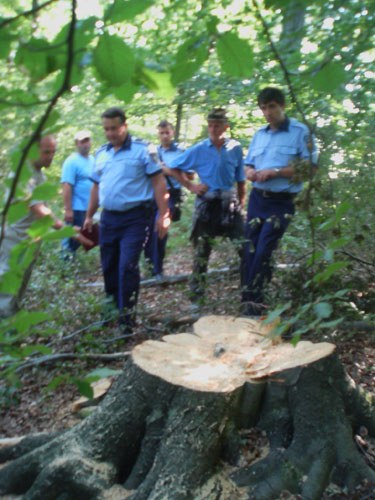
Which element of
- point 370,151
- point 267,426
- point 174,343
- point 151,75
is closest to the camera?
point 151,75

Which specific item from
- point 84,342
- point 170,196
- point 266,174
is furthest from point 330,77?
point 170,196

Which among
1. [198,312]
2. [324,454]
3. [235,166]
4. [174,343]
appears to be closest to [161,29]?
[235,166]

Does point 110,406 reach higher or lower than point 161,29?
lower

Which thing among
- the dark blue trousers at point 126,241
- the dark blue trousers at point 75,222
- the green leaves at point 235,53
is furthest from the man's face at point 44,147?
Answer: the dark blue trousers at point 75,222

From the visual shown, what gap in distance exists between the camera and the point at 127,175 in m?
4.79

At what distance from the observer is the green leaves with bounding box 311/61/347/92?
1.31 meters

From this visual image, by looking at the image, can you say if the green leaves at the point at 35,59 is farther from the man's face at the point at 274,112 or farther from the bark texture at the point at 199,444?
the man's face at the point at 274,112

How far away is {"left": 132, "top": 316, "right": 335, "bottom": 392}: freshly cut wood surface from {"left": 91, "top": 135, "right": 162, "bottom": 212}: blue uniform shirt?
1.76 m

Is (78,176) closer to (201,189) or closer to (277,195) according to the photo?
(201,189)

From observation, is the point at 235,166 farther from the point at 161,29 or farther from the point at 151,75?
the point at 151,75

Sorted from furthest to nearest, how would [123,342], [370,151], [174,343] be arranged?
[123,342], [370,151], [174,343]

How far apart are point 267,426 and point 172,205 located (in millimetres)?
4632

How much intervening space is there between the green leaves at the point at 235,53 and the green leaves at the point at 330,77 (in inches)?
7.8

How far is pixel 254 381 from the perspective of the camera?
2.76 m
